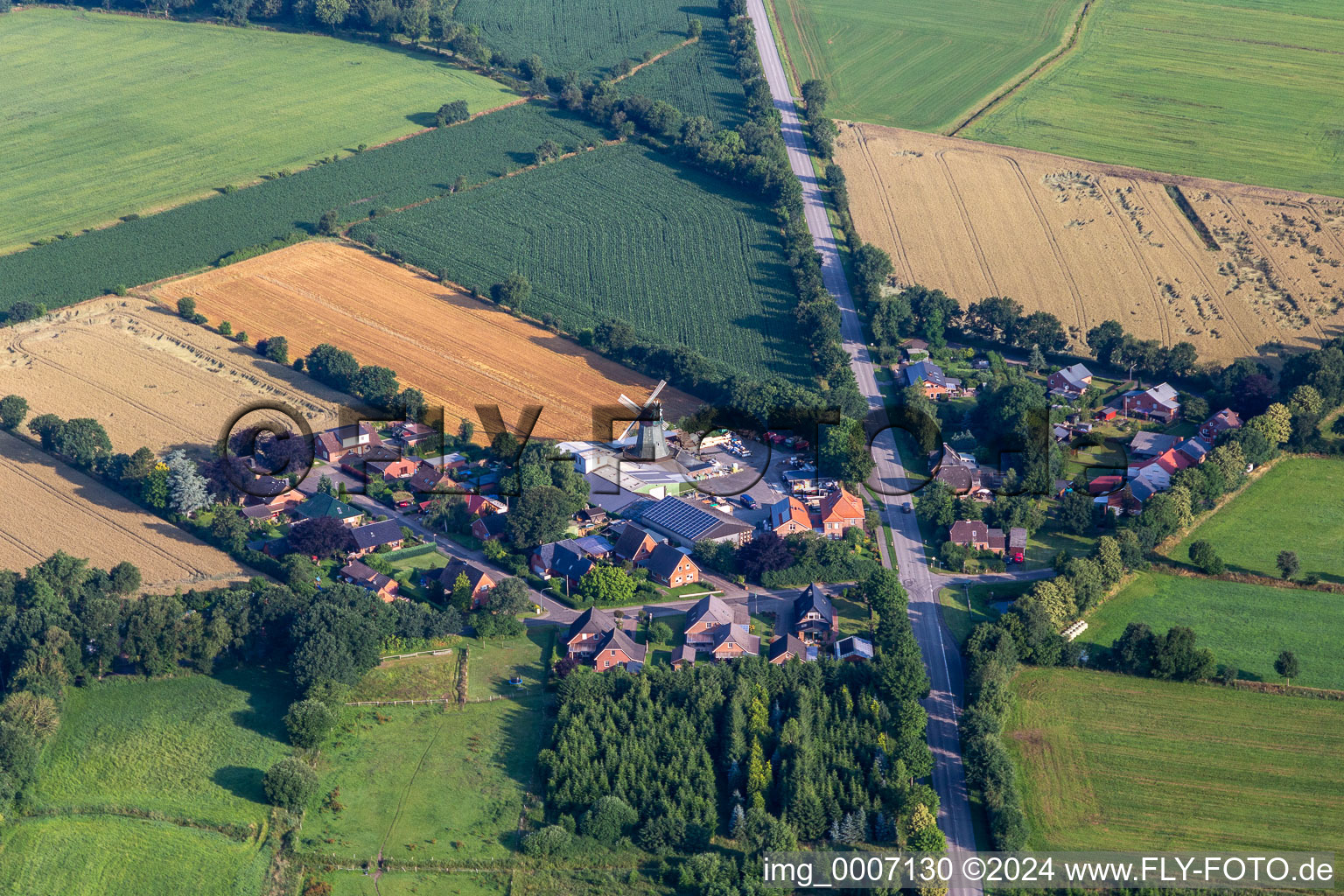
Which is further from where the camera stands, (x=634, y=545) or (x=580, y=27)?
(x=580, y=27)

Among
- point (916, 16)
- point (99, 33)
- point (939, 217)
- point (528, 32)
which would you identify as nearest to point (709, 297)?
point (939, 217)

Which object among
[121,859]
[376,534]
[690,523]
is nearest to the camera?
[121,859]

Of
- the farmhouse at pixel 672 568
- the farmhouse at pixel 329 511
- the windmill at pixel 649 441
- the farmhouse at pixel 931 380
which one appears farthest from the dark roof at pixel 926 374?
the farmhouse at pixel 329 511

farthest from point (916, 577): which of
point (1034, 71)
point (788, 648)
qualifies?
point (1034, 71)

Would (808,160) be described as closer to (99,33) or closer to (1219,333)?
(1219,333)

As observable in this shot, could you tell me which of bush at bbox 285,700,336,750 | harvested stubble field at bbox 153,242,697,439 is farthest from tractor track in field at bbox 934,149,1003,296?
bush at bbox 285,700,336,750

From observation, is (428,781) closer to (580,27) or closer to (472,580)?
(472,580)
